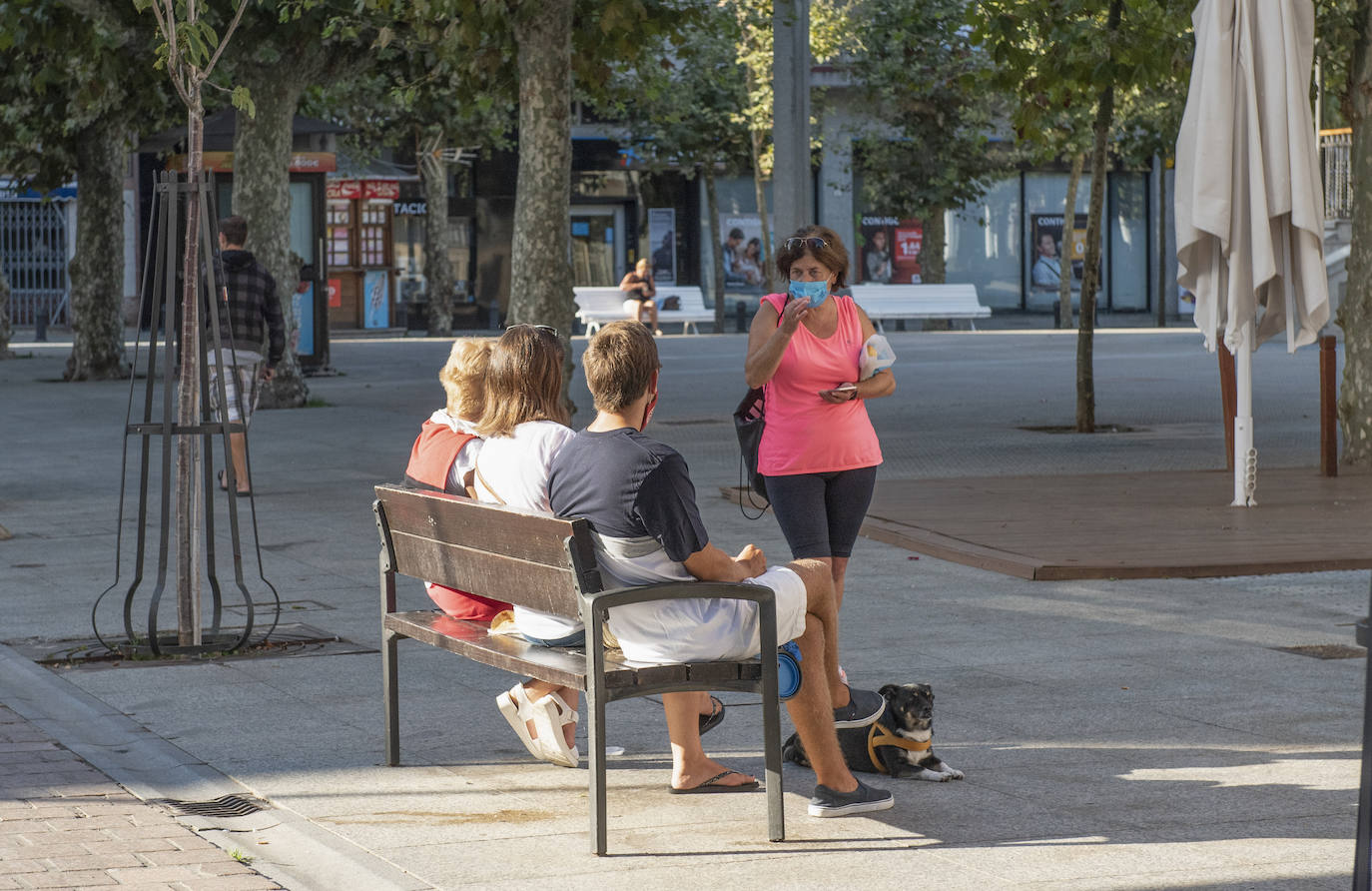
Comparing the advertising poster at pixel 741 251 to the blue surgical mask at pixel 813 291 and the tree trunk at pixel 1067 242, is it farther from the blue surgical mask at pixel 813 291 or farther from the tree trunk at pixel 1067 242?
the blue surgical mask at pixel 813 291

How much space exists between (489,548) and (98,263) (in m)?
20.8

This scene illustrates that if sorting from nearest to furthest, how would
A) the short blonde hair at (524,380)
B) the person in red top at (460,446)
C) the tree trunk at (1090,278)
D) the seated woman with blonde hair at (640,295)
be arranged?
1. the short blonde hair at (524,380)
2. the person in red top at (460,446)
3. the tree trunk at (1090,278)
4. the seated woman with blonde hair at (640,295)

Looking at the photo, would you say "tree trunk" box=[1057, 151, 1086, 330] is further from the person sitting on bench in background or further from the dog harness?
the person sitting on bench in background

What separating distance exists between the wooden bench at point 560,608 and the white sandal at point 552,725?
21cm

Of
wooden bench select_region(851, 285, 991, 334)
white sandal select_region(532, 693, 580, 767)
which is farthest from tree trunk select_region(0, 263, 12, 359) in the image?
white sandal select_region(532, 693, 580, 767)

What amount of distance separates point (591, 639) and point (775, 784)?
61 cm

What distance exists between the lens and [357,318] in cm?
3897

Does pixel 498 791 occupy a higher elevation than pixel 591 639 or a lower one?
lower

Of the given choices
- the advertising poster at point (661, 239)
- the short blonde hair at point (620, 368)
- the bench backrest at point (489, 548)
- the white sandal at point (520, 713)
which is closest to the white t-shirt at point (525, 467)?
the bench backrest at point (489, 548)

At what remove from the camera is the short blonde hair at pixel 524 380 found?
595 cm

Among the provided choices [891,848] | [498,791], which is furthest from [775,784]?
[498,791]

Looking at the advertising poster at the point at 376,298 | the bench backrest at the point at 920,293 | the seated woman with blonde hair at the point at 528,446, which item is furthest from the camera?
the advertising poster at the point at 376,298

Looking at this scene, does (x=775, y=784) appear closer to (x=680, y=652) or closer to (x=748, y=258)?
(x=680, y=652)

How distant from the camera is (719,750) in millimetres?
6199
